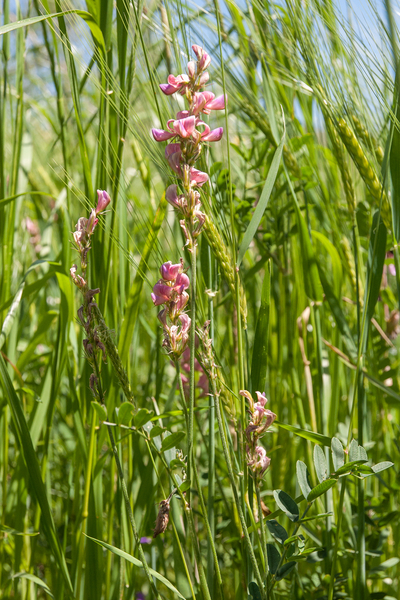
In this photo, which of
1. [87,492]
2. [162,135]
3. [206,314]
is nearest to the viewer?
[162,135]

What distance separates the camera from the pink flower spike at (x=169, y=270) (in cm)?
38

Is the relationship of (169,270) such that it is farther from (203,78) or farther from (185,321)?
(203,78)

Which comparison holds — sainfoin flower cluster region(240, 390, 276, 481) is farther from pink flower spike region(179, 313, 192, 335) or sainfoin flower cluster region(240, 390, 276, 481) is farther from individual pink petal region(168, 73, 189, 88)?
individual pink petal region(168, 73, 189, 88)

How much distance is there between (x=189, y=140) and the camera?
36 cm

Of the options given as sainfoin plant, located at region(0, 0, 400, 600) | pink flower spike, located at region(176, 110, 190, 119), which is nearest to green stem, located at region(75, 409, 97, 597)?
sainfoin plant, located at region(0, 0, 400, 600)

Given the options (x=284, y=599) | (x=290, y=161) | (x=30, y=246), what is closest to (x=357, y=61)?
(x=290, y=161)

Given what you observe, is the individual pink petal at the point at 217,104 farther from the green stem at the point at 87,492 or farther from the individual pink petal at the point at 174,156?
the green stem at the point at 87,492

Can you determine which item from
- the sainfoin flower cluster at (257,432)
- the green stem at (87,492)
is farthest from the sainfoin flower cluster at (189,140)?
the green stem at (87,492)

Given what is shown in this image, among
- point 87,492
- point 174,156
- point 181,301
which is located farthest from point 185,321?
point 87,492

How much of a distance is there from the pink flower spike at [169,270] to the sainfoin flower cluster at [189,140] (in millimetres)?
24

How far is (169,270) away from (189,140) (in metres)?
0.09

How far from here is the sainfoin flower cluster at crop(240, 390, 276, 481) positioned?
37cm

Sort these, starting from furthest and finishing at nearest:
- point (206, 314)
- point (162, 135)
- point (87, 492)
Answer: point (87, 492) < point (206, 314) < point (162, 135)

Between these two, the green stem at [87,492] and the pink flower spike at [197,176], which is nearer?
the pink flower spike at [197,176]
